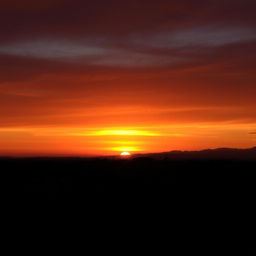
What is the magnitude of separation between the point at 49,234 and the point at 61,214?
213 inches

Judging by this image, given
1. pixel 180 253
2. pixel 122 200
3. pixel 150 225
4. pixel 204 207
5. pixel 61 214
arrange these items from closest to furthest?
pixel 180 253 → pixel 150 225 → pixel 61 214 → pixel 204 207 → pixel 122 200

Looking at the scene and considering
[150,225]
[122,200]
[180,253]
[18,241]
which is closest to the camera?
[180,253]

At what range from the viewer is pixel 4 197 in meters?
36.4

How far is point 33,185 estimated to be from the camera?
46.8m

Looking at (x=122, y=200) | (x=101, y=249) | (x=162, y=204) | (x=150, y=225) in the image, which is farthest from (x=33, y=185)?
(x=101, y=249)

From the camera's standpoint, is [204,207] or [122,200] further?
[122,200]

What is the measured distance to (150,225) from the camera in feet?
87.9

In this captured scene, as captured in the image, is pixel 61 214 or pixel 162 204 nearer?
pixel 61 214

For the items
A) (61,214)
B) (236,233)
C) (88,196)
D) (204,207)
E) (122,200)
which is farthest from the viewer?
(88,196)

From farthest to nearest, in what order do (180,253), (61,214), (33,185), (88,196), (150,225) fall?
(33,185)
(88,196)
(61,214)
(150,225)
(180,253)

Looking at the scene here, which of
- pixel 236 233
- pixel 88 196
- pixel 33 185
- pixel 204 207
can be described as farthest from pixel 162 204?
pixel 33 185

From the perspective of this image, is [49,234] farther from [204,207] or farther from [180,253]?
[204,207]

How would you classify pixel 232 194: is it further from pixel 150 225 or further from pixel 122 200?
pixel 150 225

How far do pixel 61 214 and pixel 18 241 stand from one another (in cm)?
693
